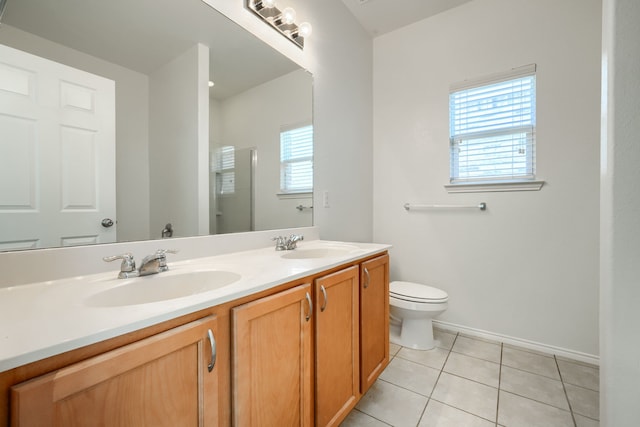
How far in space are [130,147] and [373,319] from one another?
136cm

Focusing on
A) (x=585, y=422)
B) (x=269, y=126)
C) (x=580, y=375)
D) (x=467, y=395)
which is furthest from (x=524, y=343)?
(x=269, y=126)

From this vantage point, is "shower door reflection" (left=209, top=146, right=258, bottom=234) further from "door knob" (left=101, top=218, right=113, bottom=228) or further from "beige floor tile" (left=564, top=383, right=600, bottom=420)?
"beige floor tile" (left=564, top=383, right=600, bottom=420)

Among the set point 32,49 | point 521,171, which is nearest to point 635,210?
point 521,171

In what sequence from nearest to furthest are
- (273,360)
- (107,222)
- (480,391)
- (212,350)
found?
1. (212,350)
2. (273,360)
3. (107,222)
4. (480,391)

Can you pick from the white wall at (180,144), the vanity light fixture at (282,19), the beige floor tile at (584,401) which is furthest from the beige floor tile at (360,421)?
the vanity light fixture at (282,19)

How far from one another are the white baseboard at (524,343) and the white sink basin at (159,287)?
2081 millimetres

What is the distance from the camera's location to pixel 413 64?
236 centimetres

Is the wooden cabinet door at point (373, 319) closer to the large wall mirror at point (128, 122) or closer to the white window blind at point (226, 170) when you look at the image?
the large wall mirror at point (128, 122)

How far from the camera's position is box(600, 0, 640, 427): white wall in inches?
31.2

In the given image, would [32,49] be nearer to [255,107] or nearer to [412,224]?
[255,107]

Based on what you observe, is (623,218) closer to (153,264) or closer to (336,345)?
(336,345)

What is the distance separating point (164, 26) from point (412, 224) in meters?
2.17

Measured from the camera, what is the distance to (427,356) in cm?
185

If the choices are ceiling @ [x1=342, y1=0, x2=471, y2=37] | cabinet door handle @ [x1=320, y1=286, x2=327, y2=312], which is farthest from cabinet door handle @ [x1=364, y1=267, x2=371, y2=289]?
ceiling @ [x1=342, y1=0, x2=471, y2=37]
